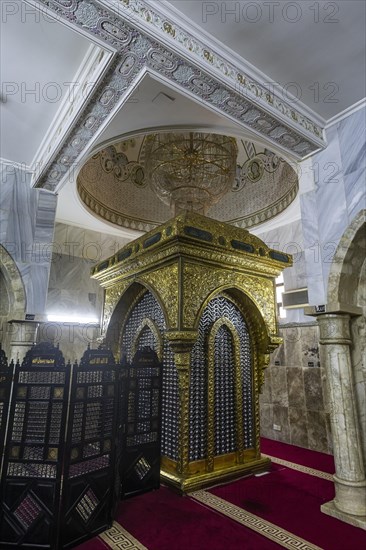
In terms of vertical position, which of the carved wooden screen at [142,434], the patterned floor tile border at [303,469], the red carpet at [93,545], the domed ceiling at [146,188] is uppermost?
the domed ceiling at [146,188]

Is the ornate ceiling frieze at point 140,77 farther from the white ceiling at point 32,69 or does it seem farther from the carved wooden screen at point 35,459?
the carved wooden screen at point 35,459

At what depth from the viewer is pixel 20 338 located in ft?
13.4

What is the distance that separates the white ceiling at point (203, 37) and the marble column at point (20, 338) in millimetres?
2294

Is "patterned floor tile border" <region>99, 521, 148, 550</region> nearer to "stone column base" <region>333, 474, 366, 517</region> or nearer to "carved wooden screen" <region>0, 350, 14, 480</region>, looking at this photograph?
"carved wooden screen" <region>0, 350, 14, 480</region>

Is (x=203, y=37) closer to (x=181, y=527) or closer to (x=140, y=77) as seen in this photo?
(x=140, y=77)

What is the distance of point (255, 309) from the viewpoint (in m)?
4.06

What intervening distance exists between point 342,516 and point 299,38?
154 inches

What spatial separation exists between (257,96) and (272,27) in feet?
1.76

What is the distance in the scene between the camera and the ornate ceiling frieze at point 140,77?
7.55ft

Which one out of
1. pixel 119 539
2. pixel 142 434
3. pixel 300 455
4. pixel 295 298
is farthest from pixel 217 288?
pixel 300 455

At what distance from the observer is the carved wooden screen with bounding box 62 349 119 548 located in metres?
2.45

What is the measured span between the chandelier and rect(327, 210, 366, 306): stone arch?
2.42m

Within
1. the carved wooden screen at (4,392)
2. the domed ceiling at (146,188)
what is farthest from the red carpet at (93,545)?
the domed ceiling at (146,188)

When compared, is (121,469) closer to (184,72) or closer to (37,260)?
(37,260)
